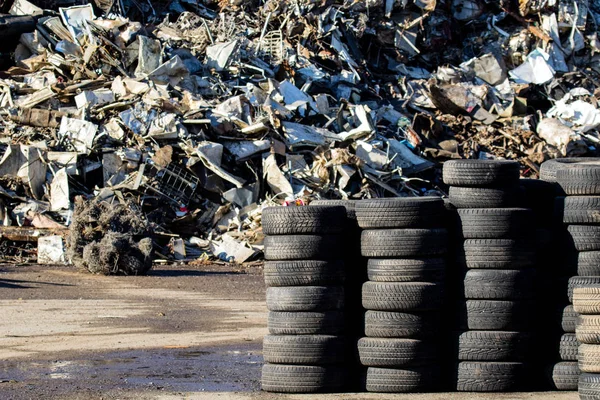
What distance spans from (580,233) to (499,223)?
60 centimetres

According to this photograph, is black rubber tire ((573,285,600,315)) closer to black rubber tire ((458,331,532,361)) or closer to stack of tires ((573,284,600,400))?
stack of tires ((573,284,600,400))

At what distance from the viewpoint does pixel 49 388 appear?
6.64m

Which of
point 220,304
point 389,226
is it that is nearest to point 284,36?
point 220,304

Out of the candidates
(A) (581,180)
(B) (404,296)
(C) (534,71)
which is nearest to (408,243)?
(B) (404,296)

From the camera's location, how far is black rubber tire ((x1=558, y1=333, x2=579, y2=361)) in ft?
22.3

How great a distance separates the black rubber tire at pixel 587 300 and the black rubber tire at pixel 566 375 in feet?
2.42

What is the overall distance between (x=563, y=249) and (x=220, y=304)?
5.33 m

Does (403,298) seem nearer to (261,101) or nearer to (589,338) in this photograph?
(589,338)

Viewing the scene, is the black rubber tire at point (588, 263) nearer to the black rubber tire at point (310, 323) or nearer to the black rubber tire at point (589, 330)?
the black rubber tire at point (589, 330)

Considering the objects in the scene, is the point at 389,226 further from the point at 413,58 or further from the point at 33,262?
the point at 413,58

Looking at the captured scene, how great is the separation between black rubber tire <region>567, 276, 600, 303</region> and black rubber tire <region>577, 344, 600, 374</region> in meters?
0.60

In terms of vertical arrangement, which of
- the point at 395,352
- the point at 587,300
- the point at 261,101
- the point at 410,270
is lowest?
the point at 395,352

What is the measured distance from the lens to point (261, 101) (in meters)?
18.7

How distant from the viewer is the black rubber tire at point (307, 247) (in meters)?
6.78
